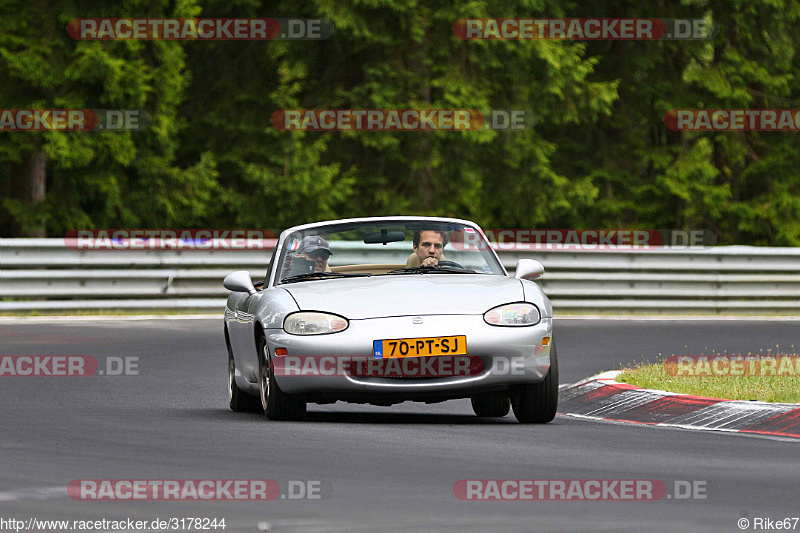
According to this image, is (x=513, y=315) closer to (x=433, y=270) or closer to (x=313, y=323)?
(x=433, y=270)

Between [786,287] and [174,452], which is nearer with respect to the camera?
[174,452]

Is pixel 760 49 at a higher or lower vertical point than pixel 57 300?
higher

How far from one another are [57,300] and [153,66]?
9134mm

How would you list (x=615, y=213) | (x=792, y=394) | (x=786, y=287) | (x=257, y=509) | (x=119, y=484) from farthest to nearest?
(x=615, y=213) < (x=786, y=287) < (x=792, y=394) < (x=119, y=484) < (x=257, y=509)

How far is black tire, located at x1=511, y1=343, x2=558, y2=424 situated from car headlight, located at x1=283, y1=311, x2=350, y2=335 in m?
1.25

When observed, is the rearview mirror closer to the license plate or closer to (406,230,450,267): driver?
(406,230,450,267): driver

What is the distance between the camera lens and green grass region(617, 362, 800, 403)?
483 inches

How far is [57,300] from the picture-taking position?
906 inches

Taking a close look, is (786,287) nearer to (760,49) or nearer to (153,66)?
(153,66)

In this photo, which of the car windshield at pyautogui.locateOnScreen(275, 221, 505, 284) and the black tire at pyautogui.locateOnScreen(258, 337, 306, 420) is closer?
the black tire at pyautogui.locateOnScreen(258, 337, 306, 420)

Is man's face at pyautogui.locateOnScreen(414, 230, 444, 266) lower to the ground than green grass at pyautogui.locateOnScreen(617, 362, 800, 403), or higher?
higher

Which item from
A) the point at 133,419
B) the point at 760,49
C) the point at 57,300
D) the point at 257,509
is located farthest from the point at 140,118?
the point at 257,509

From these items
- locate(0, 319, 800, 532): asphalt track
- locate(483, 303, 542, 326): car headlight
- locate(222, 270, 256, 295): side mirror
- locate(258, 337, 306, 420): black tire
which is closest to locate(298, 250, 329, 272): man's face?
locate(222, 270, 256, 295): side mirror

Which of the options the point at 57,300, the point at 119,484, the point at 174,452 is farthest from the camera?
the point at 57,300
